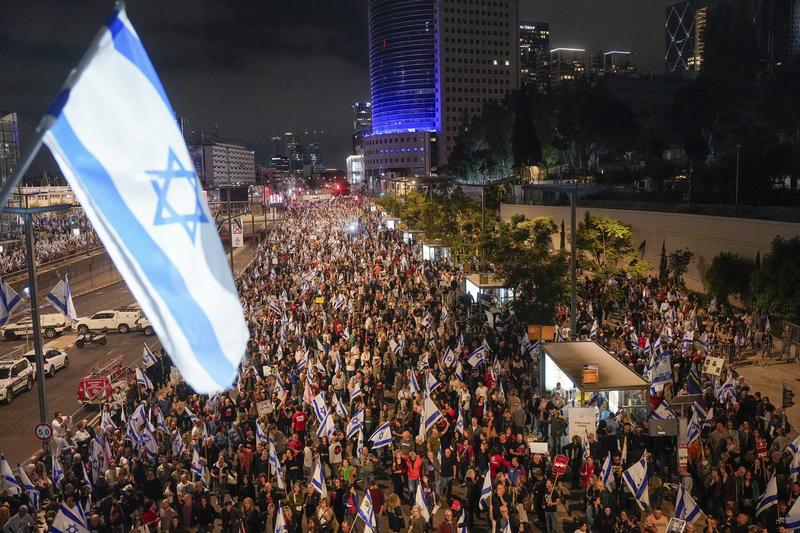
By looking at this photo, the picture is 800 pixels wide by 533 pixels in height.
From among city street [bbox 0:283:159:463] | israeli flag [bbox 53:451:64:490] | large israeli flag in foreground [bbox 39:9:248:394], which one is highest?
large israeli flag in foreground [bbox 39:9:248:394]

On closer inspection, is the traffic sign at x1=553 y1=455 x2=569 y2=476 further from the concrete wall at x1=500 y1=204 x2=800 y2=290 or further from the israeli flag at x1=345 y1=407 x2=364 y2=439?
the concrete wall at x1=500 y1=204 x2=800 y2=290

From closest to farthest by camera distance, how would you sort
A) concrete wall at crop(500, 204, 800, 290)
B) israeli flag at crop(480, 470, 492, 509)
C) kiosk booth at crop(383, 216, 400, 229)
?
1. israeli flag at crop(480, 470, 492, 509)
2. concrete wall at crop(500, 204, 800, 290)
3. kiosk booth at crop(383, 216, 400, 229)

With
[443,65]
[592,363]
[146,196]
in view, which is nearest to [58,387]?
[592,363]

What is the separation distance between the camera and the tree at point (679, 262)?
32.5 meters

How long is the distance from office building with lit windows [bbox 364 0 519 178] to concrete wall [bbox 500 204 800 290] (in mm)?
148959

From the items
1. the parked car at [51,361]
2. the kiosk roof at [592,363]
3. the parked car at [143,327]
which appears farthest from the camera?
the parked car at [143,327]

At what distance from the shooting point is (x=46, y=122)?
3.72 metres

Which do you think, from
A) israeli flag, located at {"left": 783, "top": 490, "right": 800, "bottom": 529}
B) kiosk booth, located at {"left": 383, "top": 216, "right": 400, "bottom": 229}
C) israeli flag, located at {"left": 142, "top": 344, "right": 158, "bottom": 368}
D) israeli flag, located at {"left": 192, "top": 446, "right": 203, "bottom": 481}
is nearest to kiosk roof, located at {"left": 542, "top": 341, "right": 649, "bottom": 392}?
israeli flag, located at {"left": 783, "top": 490, "right": 800, "bottom": 529}

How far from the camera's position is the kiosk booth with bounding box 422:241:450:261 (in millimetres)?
45188

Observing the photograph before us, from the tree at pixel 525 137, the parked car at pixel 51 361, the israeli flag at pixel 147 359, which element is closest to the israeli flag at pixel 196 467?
the israeli flag at pixel 147 359

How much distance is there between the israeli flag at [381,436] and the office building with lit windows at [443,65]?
569 feet

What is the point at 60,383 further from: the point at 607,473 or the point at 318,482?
the point at 607,473

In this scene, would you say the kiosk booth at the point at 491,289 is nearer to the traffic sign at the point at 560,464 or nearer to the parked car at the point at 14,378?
the traffic sign at the point at 560,464

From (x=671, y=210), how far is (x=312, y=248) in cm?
2392
